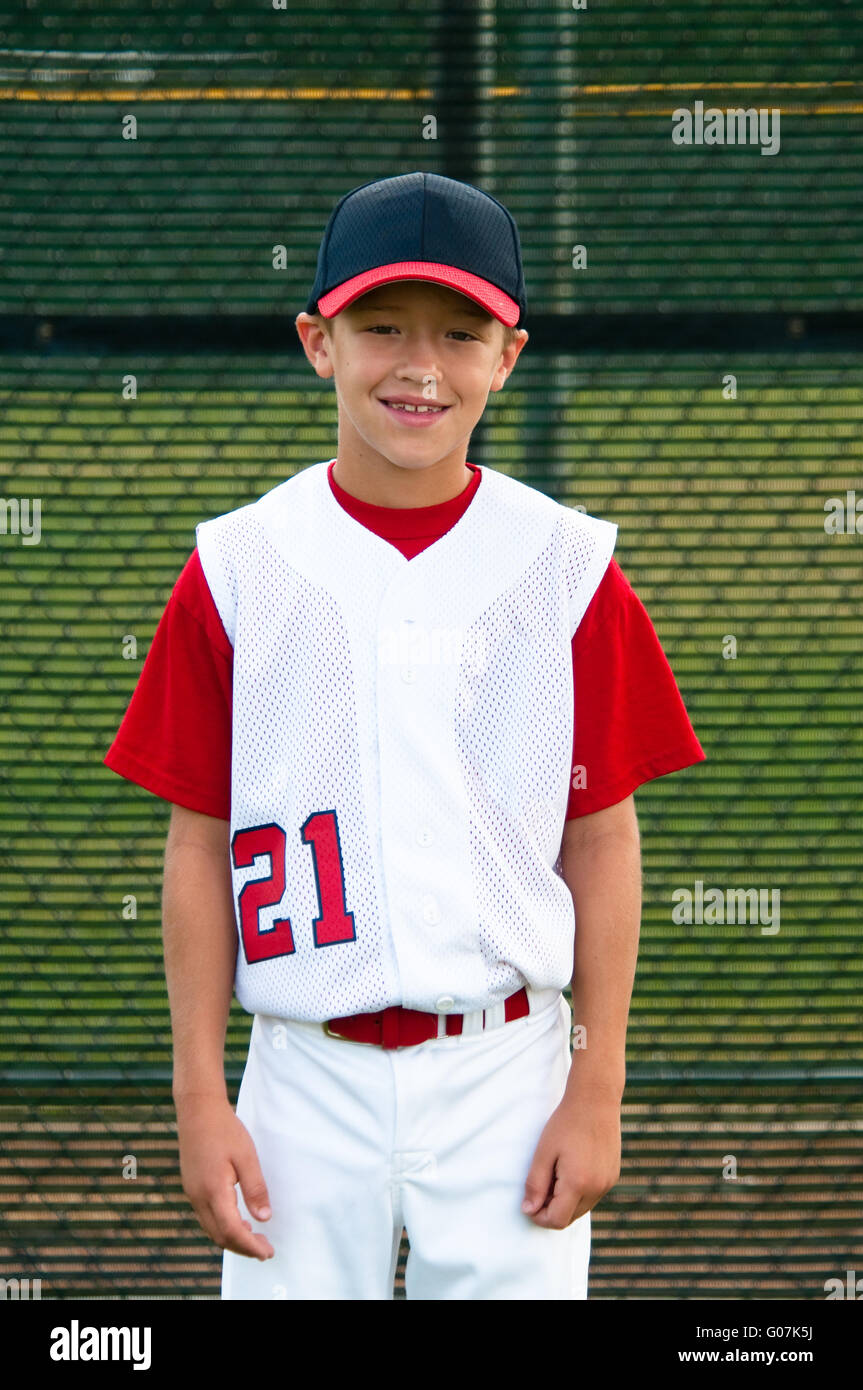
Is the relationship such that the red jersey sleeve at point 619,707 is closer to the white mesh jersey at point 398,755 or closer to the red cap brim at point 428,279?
the white mesh jersey at point 398,755

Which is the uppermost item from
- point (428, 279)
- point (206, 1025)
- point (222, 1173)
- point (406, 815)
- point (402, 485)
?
point (428, 279)

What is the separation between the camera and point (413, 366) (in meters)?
1.21

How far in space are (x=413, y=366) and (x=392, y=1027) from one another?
1.96 feet

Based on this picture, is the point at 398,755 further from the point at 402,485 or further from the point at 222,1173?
the point at 222,1173

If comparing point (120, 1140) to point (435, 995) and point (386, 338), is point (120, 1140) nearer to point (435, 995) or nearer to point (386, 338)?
point (435, 995)

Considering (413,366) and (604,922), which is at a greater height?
(413,366)

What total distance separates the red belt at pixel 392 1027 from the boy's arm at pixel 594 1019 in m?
0.13

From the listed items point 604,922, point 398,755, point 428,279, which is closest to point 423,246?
point 428,279

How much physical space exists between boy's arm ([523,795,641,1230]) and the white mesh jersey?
0.09 ft

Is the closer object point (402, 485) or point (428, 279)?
point (428, 279)

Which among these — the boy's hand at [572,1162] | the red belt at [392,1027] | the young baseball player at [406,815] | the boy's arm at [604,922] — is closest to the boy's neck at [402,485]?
the young baseball player at [406,815]

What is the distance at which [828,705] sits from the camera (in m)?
2.12

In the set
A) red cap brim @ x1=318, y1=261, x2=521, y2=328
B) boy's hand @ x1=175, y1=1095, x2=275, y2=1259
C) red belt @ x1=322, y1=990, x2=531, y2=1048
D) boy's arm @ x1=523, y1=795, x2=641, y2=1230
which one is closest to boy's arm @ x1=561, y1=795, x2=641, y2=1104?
boy's arm @ x1=523, y1=795, x2=641, y2=1230
